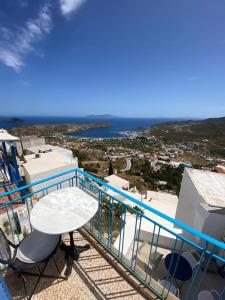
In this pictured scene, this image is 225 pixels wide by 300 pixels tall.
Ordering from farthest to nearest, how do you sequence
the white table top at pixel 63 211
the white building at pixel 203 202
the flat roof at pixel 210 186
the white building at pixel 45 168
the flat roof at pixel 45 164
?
the flat roof at pixel 45 164 → the white building at pixel 45 168 → the flat roof at pixel 210 186 → the white building at pixel 203 202 → the white table top at pixel 63 211

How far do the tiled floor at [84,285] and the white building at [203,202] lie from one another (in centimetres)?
225

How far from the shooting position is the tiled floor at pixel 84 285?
1.95m

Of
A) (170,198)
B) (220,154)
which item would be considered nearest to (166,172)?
(170,198)

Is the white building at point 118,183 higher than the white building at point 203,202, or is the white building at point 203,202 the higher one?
the white building at point 203,202

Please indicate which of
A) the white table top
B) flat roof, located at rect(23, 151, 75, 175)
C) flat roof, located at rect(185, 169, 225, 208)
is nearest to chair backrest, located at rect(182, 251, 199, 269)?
flat roof, located at rect(185, 169, 225, 208)

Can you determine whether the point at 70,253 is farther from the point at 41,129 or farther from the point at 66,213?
the point at 41,129

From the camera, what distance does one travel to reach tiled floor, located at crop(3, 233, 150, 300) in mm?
1953

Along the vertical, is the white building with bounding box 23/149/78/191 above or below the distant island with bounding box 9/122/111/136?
above

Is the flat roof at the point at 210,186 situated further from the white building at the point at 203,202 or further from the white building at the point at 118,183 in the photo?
the white building at the point at 118,183

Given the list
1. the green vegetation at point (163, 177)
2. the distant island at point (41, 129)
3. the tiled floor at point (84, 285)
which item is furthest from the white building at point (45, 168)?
the distant island at point (41, 129)

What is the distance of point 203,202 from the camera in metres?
3.56

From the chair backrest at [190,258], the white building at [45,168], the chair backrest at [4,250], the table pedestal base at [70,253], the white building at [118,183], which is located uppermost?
the chair backrest at [4,250]

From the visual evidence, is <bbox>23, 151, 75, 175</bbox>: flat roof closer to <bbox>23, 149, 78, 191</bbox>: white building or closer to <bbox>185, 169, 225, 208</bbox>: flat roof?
<bbox>23, 149, 78, 191</bbox>: white building

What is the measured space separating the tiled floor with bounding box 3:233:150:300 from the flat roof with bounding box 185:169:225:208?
98.3 inches
